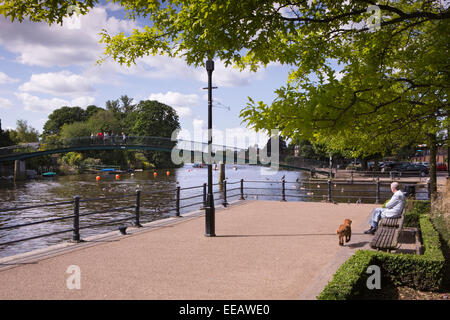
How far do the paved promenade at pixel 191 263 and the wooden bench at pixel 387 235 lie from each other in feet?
1.94

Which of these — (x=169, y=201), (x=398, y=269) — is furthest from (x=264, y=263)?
(x=169, y=201)

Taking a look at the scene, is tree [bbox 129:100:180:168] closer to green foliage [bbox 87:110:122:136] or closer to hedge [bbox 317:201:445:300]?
green foliage [bbox 87:110:122:136]

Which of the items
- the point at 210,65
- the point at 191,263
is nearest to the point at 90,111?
the point at 210,65

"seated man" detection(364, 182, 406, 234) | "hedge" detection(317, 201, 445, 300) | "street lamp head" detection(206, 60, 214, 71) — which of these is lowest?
"hedge" detection(317, 201, 445, 300)

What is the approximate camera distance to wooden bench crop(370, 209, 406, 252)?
285 inches

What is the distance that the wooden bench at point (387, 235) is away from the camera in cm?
725

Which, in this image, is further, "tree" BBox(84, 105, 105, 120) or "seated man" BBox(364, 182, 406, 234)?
"tree" BBox(84, 105, 105, 120)

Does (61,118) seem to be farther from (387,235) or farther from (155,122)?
(387,235)

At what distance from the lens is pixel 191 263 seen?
7.36 metres

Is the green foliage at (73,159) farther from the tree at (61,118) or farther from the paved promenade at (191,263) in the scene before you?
the paved promenade at (191,263)

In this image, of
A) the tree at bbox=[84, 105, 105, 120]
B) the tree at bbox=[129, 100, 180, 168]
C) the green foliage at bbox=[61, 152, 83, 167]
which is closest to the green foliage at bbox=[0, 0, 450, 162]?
the green foliage at bbox=[61, 152, 83, 167]

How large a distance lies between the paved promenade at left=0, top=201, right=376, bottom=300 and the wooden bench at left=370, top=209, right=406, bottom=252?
59 cm

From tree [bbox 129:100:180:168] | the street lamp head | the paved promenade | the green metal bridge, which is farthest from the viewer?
tree [bbox 129:100:180:168]

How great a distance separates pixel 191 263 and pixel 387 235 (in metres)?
4.07
